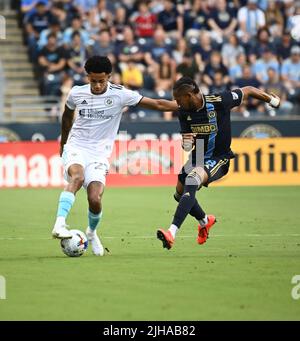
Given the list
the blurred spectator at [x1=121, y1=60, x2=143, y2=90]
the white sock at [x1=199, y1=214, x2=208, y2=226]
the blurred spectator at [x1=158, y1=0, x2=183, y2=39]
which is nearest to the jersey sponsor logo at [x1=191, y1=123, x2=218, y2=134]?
the white sock at [x1=199, y1=214, x2=208, y2=226]

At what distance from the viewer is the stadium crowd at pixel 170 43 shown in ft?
90.7

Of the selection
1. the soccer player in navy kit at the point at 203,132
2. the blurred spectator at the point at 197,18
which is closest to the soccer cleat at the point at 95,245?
the soccer player in navy kit at the point at 203,132

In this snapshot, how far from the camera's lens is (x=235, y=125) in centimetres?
2570

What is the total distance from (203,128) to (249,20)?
1688 centimetres

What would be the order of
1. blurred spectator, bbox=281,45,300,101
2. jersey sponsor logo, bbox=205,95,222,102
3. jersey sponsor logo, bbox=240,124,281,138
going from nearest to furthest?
jersey sponsor logo, bbox=205,95,222,102 → jersey sponsor logo, bbox=240,124,281,138 → blurred spectator, bbox=281,45,300,101

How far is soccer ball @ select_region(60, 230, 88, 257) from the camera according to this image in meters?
12.3

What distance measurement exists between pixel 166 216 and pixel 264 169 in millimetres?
7497

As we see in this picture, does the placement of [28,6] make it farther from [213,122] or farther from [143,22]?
[213,122]

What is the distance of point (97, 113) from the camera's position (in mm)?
12812

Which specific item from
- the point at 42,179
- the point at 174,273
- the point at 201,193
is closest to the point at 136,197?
the point at 201,193

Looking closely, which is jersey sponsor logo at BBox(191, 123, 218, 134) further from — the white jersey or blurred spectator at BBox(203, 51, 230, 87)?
blurred spectator at BBox(203, 51, 230, 87)

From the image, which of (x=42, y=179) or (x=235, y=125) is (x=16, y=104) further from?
(x=235, y=125)

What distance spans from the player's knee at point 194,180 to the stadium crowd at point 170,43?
13890 millimetres

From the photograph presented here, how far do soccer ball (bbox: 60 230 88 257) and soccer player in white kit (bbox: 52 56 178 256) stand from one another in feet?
0.91
